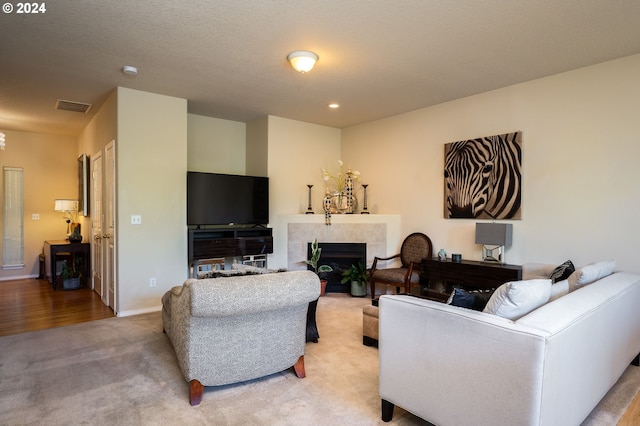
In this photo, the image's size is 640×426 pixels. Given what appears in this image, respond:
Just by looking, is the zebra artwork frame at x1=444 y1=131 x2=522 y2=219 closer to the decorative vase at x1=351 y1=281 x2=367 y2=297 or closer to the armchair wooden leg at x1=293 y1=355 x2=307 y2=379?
the decorative vase at x1=351 y1=281 x2=367 y2=297

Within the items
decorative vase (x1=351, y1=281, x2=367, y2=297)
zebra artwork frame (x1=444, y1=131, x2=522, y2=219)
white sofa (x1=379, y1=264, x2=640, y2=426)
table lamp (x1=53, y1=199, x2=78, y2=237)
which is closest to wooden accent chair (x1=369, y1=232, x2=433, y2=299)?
decorative vase (x1=351, y1=281, x2=367, y2=297)

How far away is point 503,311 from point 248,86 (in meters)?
3.47

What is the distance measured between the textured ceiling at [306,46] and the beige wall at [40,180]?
244 centimetres

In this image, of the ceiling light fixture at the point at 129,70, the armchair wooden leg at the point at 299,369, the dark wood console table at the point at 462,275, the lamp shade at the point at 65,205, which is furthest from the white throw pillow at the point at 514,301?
the lamp shade at the point at 65,205

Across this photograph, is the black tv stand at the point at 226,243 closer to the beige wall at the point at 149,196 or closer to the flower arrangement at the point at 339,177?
the beige wall at the point at 149,196

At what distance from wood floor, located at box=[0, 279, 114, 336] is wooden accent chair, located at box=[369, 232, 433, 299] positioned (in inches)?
130

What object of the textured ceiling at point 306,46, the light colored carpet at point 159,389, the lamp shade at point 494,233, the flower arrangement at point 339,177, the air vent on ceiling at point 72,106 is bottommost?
the light colored carpet at point 159,389

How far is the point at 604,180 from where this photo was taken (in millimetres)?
3428

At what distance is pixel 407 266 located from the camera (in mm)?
5102

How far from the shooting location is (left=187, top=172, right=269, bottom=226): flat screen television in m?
4.74

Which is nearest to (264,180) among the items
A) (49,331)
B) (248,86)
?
(248,86)

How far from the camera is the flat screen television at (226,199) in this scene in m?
4.74

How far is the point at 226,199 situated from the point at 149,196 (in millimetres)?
983

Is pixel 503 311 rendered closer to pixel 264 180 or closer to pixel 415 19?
pixel 415 19
